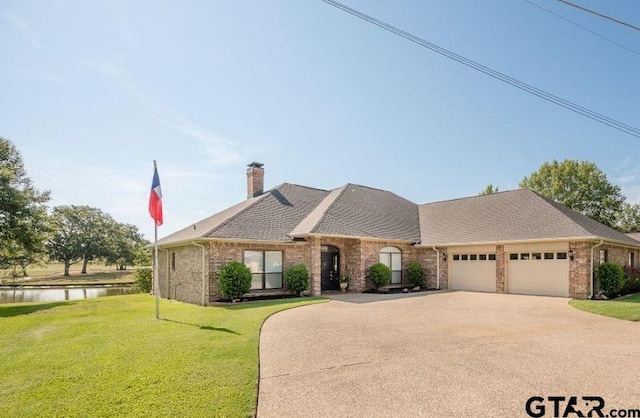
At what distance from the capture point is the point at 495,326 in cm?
909

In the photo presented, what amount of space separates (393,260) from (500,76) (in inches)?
446

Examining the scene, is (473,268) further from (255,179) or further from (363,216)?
(255,179)

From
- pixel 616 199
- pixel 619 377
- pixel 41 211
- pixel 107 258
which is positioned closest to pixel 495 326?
pixel 619 377

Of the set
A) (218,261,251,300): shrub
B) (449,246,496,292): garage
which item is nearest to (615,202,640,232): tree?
(449,246,496,292): garage

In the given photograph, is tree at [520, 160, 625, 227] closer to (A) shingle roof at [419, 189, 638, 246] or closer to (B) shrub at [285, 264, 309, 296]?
(A) shingle roof at [419, 189, 638, 246]

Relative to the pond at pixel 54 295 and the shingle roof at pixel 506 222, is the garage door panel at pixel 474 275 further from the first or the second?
the pond at pixel 54 295

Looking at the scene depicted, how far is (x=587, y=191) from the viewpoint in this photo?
37.3 metres

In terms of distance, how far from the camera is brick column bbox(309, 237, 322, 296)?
1590cm

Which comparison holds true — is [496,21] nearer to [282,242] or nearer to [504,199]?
[282,242]

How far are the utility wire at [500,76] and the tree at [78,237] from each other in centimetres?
5854

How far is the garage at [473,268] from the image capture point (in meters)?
17.4

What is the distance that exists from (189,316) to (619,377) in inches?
392

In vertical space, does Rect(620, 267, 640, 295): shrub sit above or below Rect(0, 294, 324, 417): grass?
below

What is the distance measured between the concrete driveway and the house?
504 cm
